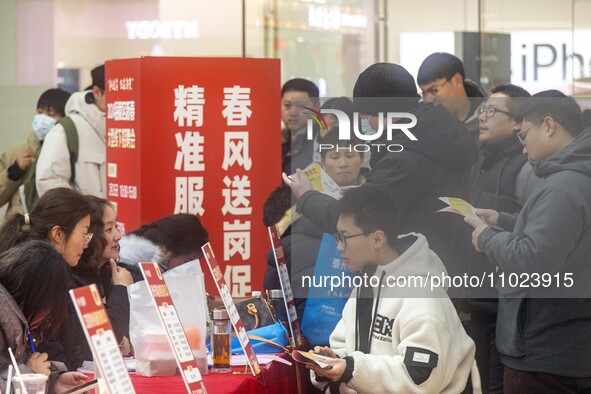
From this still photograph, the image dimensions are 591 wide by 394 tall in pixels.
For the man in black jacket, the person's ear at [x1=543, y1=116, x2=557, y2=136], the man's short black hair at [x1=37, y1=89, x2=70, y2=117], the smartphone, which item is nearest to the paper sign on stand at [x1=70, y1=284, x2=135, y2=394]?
the smartphone

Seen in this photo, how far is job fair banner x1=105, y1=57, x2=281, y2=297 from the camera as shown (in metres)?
5.74

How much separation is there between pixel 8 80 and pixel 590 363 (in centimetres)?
574

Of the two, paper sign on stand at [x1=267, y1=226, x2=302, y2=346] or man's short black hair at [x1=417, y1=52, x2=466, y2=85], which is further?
man's short black hair at [x1=417, y1=52, x2=466, y2=85]

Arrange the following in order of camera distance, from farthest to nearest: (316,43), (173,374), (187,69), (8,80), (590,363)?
(316,43)
(8,80)
(187,69)
(590,363)
(173,374)

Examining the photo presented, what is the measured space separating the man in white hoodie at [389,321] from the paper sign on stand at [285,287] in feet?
0.88

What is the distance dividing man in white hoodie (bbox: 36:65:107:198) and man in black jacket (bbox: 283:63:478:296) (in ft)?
8.14

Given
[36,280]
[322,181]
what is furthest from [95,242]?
[36,280]

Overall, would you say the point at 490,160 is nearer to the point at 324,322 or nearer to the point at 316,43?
the point at 324,322

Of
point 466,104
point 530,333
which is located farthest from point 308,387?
point 466,104

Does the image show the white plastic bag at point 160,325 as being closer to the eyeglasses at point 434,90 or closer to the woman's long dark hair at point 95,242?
the woman's long dark hair at point 95,242

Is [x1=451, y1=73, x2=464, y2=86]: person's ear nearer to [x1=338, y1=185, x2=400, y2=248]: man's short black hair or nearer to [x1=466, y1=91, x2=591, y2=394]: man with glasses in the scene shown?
[x1=466, y1=91, x2=591, y2=394]: man with glasses

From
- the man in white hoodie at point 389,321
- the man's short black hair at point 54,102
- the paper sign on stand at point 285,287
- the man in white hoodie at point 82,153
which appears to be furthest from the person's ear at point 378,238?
the man's short black hair at point 54,102

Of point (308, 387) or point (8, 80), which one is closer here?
point (308, 387)

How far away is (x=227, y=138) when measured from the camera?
5832mm
